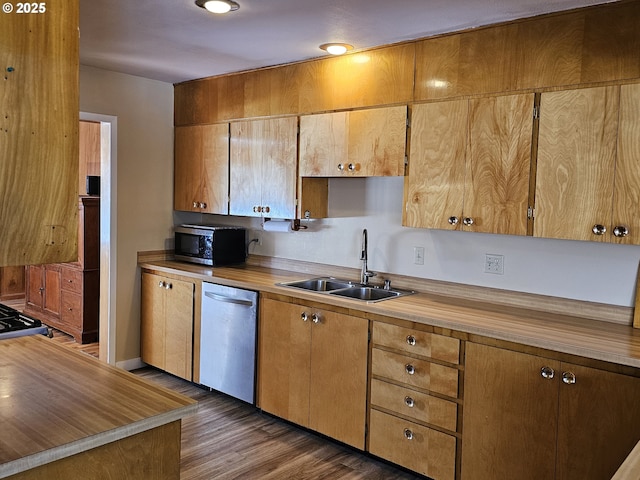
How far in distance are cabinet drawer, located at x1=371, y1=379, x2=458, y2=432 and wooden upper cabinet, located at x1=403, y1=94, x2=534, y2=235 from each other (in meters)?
0.89

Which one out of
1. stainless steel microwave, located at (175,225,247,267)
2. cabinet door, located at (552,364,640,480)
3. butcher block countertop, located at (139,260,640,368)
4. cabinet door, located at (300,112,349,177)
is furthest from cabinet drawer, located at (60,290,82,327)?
cabinet door, located at (552,364,640,480)

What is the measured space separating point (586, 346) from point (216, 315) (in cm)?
240

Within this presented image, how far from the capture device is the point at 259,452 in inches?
125

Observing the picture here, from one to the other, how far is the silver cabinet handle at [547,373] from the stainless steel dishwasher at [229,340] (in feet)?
5.94

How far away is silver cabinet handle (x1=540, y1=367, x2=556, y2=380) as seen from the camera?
2356 mm

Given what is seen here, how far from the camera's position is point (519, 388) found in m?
2.46

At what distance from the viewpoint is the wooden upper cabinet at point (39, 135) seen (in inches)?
43.5

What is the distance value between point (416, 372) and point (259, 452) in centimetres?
106

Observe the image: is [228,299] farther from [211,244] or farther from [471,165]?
[471,165]

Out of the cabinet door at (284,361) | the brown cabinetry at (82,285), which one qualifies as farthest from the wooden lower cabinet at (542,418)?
the brown cabinetry at (82,285)

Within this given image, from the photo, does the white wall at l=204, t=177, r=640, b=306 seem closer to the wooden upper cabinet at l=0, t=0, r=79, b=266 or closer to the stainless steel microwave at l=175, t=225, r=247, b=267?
the stainless steel microwave at l=175, t=225, r=247, b=267

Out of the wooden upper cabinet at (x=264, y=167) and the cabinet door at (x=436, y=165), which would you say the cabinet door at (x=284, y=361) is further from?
the cabinet door at (x=436, y=165)

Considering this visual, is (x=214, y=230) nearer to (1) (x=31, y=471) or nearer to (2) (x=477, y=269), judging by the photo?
(2) (x=477, y=269)

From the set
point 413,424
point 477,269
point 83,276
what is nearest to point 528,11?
point 477,269
